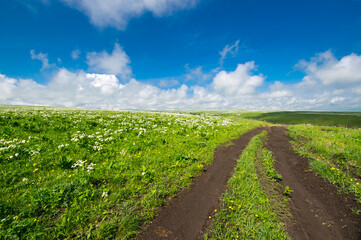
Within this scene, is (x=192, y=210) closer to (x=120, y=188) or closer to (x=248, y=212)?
(x=248, y=212)

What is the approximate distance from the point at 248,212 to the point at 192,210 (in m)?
2.01

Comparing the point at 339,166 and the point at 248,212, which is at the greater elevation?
the point at 339,166

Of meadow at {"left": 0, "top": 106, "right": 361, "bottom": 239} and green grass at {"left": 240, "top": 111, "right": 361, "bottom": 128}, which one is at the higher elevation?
meadow at {"left": 0, "top": 106, "right": 361, "bottom": 239}

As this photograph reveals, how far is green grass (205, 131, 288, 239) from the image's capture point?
410 cm

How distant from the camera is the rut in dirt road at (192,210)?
13.5ft

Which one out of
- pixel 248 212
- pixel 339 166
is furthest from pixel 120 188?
pixel 339 166

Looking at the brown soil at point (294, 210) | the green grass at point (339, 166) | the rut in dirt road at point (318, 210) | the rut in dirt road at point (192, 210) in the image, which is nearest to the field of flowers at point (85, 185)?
the rut in dirt road at point (192, 210)

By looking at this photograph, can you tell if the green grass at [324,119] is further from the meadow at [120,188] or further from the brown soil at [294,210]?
the meadow at [120,188]

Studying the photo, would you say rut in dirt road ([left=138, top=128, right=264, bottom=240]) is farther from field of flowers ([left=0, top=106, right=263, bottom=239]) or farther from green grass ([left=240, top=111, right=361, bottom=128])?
green grass ([left=240, top=111, right=361, bottom=128])

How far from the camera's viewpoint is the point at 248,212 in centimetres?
481

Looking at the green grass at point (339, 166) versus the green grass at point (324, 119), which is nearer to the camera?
the green grass at point (339, 166)

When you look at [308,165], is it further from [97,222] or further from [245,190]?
[97,222]

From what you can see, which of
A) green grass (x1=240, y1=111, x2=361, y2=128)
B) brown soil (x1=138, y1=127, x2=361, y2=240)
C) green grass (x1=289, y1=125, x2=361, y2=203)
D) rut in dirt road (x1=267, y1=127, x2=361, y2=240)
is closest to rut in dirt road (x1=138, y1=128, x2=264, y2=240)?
brown soil (x1=138, y1=127, x2=361, y2=240)

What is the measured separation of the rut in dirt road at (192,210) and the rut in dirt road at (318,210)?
262 centimetres
